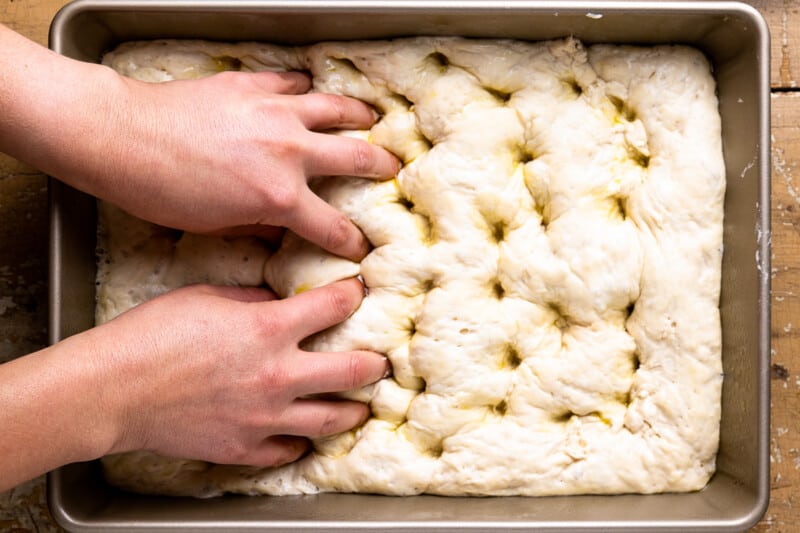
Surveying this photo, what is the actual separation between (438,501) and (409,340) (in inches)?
8.5

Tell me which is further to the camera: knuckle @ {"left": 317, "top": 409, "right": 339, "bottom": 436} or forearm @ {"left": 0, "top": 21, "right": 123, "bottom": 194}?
knuckle @ {"left": 317, "top": 409, "right": 339, "bottom": 436}

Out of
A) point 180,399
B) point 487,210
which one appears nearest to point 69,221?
point 180,399

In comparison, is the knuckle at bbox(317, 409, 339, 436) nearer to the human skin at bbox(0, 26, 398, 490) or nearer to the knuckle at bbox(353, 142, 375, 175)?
the human skin at bbox(0, 26, 398, 490)

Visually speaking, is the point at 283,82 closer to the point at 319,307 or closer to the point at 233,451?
the point at 319,307

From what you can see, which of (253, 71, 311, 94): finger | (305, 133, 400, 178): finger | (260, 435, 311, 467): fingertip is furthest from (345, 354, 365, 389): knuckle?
(253, 71, 311, 94): finger

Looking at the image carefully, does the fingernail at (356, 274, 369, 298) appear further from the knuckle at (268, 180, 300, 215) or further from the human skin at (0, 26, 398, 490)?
the knuckle at (268, 180, 300, 215)

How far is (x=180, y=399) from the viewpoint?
3.06 feet

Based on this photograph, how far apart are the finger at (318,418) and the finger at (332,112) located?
0.36 meters

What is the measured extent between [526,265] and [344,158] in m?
0.27

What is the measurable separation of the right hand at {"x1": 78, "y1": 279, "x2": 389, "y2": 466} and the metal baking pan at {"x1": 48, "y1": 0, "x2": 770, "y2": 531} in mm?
104

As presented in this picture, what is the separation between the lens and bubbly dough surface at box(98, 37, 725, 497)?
1.01m

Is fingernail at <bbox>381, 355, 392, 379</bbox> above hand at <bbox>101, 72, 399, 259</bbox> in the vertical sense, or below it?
below

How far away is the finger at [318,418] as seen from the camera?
3.23ft

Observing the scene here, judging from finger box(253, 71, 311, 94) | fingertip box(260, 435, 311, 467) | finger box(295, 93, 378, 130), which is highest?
finger box(253, 71, 311, 94)
